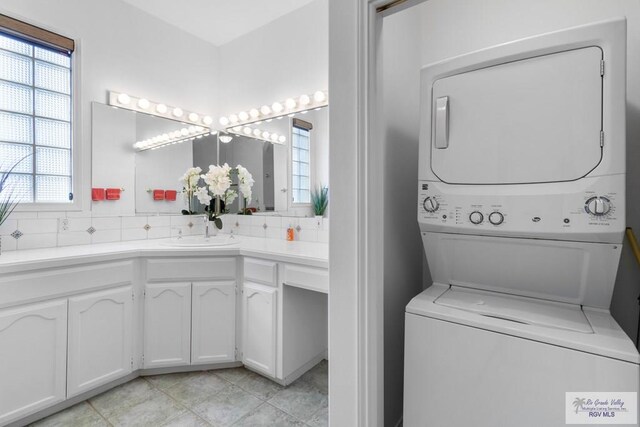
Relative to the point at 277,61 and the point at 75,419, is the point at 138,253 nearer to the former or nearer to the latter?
the point at 75,419

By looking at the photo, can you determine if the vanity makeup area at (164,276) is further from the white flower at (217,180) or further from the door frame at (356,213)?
the door frame at (356,213)

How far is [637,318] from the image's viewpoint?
127 centimetres

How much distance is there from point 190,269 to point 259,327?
622 millimetres

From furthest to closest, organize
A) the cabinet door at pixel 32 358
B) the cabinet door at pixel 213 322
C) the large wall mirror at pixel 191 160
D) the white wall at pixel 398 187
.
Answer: the large wall mirror at pixel 191 160, the cabinet door at pixel 213 322, the cabinet door at pixel 32 358, the white wall at pixel 398 187

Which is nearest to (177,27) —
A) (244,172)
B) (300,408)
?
(244,172)

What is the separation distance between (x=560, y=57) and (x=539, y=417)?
111cm

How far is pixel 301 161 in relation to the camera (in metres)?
2.62

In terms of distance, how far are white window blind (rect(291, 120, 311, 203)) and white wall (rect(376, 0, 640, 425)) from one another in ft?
3.59

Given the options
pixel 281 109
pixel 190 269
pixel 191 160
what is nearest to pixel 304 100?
pixel 281 109

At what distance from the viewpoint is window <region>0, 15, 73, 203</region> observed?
204 centimetres

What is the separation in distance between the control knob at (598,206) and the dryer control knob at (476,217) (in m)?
0.30

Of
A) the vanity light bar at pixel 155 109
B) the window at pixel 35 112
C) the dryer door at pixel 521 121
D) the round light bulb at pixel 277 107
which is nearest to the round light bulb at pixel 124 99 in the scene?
the vanity light bar at pixel 155 109

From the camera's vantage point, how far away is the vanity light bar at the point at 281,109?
246 cm

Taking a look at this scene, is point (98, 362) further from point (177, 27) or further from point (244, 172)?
point (177, 27)
